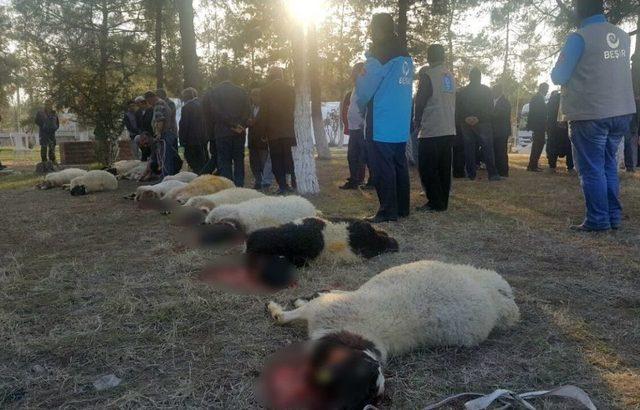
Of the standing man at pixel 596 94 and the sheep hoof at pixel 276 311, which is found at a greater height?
the standing man at pixel 596 94

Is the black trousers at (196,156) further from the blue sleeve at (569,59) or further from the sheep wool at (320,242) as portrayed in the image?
the blue sleeve at (569,59)

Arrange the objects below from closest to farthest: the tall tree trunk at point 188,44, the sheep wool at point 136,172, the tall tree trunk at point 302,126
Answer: the tall tree trunk at point 302,126
the sheep wool at point 136,172
the tall tree trunk at point 188,44

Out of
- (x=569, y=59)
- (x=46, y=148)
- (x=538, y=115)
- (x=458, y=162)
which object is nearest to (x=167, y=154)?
(x=458, y=162)

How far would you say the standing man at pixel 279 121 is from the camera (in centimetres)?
879

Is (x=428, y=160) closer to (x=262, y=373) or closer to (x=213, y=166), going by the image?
(x=262, y=373)

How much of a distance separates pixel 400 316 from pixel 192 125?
8998 millimetres

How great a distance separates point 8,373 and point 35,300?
1.14 metres

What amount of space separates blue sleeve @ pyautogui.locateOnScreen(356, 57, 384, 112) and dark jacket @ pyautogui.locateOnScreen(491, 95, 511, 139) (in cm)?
601

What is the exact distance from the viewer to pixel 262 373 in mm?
2439

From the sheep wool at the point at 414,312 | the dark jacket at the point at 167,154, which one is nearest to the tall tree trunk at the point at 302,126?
the dark jacket at the point at 167,154

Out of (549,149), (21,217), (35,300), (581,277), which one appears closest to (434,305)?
(581,277)

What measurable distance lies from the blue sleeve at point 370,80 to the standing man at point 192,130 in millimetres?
5276

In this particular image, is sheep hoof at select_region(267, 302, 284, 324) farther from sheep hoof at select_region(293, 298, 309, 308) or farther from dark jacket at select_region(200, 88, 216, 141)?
dark jacket at select_region(200, 88, 216, 141)

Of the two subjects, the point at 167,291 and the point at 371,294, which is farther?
the point at 167,291
